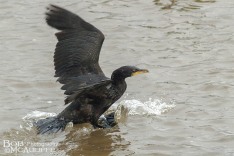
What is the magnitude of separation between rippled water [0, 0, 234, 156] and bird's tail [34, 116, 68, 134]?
131 millimetres

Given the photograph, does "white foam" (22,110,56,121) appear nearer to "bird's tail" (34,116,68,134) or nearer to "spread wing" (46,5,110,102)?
"bird's tail" (34,116,68,134)

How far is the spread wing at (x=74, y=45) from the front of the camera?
815 centimetres

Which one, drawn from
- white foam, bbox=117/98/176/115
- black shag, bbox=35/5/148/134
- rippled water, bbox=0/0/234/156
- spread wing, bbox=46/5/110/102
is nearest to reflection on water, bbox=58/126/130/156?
rippled water, bbox=0/0/234/156

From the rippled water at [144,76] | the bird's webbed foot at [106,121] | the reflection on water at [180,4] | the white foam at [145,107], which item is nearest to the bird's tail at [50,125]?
the rippled water at [144,76]

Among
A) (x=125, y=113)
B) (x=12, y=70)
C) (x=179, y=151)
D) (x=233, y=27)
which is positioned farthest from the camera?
(x=233, y=27)

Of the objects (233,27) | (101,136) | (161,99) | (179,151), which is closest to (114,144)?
(101,136)

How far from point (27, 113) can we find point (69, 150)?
1161 millimetres

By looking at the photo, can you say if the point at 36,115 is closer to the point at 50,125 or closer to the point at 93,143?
the point at 50,125

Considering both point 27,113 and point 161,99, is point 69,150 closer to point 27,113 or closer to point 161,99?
point 27,113

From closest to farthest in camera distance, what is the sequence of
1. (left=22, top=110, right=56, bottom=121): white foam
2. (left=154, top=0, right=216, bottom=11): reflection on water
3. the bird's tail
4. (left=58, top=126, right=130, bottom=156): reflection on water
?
(left=58, top=126, right=130, bottom=156): reflection on water, the bird's tail, (left=22, top=110, right=56, bottom=121): white foam, (left=154, top=0, right=216, bottom=11): reflection on water

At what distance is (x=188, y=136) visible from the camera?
7.93 m

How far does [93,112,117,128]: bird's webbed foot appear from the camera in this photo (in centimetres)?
835

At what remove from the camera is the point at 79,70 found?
825cm

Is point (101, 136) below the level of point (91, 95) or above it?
below
